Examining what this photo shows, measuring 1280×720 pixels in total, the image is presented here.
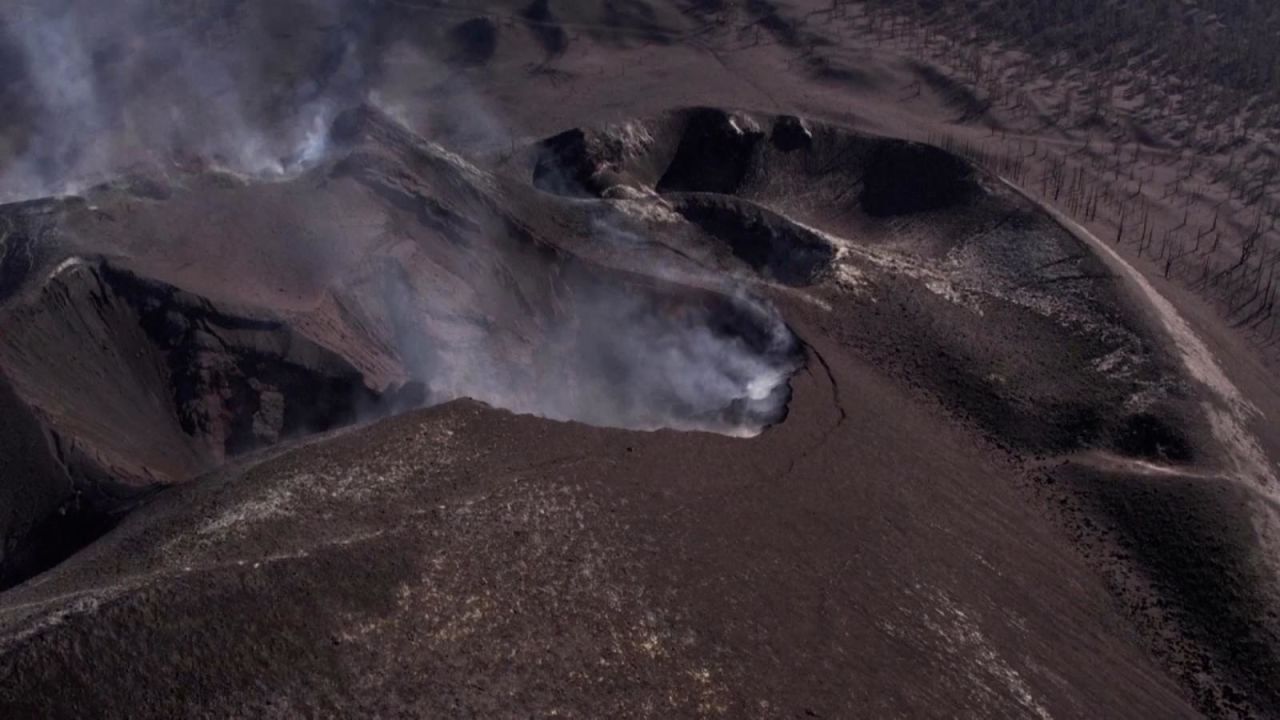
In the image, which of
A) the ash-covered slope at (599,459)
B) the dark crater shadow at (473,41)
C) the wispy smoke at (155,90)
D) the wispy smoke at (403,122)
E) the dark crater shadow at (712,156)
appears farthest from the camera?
the dark crater shadow at (473,41)

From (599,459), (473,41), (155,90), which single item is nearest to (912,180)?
(599,459)

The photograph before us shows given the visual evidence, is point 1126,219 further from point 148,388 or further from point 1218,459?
point 148,388

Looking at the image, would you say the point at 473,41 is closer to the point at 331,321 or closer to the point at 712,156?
the point at 712,156

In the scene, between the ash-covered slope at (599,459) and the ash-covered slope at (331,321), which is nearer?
the ash-covered slope at (599,459)

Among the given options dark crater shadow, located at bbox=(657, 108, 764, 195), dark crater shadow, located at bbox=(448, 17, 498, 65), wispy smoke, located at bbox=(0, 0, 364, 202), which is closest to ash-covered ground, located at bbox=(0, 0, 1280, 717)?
wispy smoke, located at bbox=(0, 0, 364, 202)

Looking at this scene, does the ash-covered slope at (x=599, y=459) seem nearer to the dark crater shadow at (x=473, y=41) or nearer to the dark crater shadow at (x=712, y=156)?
the dark crater shadow at (x=712, y=156)

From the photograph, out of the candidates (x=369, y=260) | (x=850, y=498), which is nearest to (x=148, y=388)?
(x=369, y=260)

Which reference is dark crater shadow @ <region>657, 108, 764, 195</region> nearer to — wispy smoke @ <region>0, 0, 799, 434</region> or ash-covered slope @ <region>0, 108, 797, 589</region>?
wispy smoke @ <region>0, 0, 799, 434</region>

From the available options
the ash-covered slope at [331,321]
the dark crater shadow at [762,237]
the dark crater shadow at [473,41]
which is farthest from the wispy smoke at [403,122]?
the dark crater shadow at [762,237]
